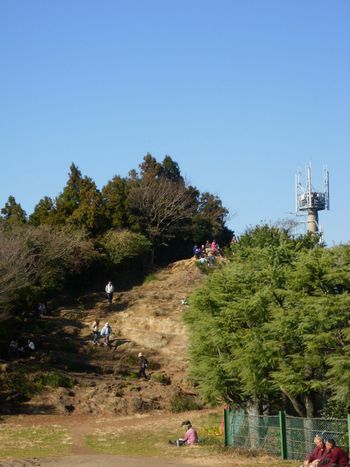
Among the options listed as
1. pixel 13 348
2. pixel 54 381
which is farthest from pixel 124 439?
pixel 13 348

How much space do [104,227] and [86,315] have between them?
30.2 feet

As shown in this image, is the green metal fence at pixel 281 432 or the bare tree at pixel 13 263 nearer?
the green metal fence at pixel 281 432

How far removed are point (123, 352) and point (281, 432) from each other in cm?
2195

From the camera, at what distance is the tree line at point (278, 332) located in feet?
71.3

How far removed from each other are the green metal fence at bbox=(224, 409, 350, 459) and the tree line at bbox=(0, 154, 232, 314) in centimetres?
1727

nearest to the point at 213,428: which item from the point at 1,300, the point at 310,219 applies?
the point at 1,300

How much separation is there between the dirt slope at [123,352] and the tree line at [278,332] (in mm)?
9068

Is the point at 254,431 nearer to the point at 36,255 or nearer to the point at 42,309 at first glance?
the point at 36,255

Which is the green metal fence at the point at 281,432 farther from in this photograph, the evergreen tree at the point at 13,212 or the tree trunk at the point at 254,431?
the evergreen tree at the point at 13,212

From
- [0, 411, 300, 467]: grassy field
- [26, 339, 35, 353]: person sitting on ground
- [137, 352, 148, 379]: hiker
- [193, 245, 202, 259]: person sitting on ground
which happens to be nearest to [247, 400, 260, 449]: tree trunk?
[0, 411, 300, 467]: grassy field

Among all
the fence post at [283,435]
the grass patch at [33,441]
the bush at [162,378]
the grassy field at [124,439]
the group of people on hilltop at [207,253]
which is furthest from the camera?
the group of people on hilltop at [207,253]

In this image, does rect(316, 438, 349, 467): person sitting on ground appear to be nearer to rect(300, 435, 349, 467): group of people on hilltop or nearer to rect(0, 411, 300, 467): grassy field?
rect(300, 435, 349, 467): group of people on hilltop

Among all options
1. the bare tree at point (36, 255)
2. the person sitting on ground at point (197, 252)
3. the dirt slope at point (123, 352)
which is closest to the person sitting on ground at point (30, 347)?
the dirt slope at point (123, 352)

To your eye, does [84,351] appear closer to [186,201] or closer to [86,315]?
[86,315]
